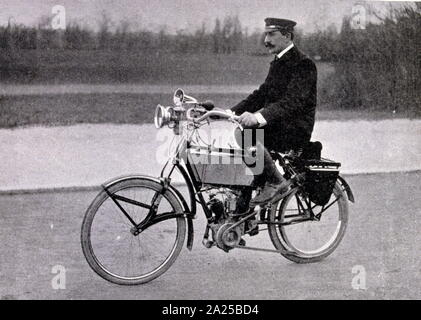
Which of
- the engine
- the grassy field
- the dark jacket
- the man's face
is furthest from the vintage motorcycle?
the grassy field

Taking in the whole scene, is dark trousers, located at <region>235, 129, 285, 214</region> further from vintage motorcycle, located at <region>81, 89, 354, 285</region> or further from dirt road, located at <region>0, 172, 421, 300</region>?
dirt road, located at <region>0, 172, 421, 300</region>

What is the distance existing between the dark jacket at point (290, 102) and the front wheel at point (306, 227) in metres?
0.47

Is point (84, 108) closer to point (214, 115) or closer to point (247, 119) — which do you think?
point (214, 115)

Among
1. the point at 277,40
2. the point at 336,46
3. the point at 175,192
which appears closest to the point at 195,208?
the point at 175,192

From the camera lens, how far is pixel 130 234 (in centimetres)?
530

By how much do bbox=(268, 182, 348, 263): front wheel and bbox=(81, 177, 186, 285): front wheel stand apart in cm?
85

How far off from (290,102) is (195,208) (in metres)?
1.06

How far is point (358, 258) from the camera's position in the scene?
226 inches

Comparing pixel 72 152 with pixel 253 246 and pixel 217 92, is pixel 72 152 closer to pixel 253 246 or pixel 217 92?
pixel 217 92

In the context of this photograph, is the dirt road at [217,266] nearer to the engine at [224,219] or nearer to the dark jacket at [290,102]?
the engine at [224,219]

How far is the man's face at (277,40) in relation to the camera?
5.31 m

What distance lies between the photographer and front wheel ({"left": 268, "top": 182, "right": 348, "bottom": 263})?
5.55m
